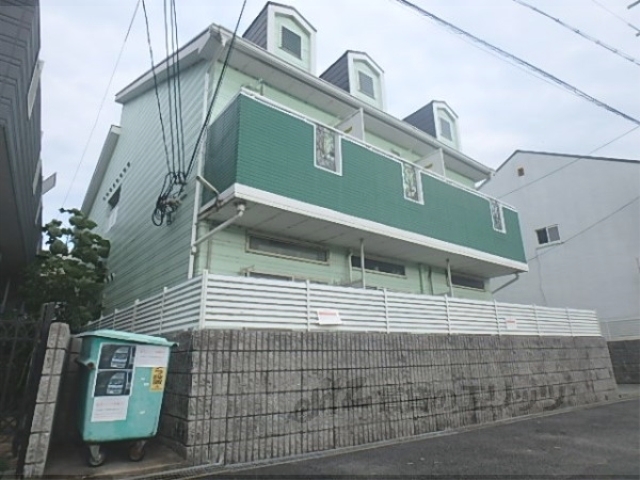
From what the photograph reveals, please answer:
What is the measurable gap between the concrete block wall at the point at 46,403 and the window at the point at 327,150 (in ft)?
17.0

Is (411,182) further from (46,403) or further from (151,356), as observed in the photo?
(46,403)

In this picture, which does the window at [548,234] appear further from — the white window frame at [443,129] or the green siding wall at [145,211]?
the green siding wall at [145,211]

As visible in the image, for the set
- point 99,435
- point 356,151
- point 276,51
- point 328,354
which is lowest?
point 99,435

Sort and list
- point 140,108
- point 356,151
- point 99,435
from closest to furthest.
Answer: point 99,435 < point 356,151 < point 140,108

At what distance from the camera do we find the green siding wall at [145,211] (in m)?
8.12

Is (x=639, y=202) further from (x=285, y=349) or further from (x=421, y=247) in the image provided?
(x=285, y=349)

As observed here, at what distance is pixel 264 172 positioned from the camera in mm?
6902

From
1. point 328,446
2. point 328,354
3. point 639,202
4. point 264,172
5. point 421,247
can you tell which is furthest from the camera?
point 639,202

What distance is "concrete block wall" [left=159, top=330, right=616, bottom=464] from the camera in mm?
4508

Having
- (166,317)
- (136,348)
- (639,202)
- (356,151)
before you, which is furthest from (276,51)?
(639,202)

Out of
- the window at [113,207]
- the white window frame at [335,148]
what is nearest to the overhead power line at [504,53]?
the white window frame at [335,148]

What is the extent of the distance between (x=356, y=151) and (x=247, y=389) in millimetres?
5608

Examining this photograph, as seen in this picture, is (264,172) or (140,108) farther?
(140,108)

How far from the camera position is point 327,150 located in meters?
8.04
